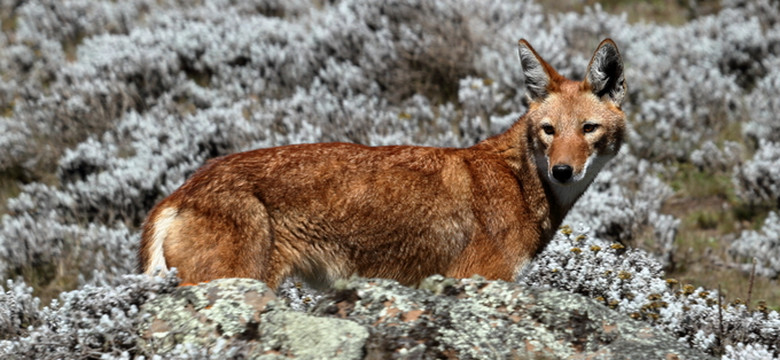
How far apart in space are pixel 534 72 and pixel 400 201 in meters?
1.19

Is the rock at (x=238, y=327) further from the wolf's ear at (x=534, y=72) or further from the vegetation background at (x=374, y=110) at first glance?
the wolf's ear at (x=534, y=72)

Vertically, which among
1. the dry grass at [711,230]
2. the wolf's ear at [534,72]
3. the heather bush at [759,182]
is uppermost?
the wolf's ear at [534,72]

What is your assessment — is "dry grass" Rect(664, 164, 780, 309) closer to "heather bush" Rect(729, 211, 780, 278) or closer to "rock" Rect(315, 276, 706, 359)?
"heather bush" Rect(729, 211, 780, 278)

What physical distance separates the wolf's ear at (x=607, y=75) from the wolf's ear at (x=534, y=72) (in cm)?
22

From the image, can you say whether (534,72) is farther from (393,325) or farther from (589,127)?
(393,325)

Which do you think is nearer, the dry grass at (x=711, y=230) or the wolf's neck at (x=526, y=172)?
the wolf's neck at (x=526, y=172)

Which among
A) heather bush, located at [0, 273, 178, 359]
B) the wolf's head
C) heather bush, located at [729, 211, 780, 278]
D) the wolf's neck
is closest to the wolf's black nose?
the wolf's head

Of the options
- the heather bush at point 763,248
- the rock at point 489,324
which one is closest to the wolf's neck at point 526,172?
the rock at point 489,324

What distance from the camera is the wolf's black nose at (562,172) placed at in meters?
3.88

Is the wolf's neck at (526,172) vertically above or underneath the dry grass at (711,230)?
above

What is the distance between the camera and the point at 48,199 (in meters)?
6.67

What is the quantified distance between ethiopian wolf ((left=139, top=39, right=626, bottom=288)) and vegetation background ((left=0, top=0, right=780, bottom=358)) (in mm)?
531

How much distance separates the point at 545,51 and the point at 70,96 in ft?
17.0

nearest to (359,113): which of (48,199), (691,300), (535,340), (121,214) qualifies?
(121,214)
